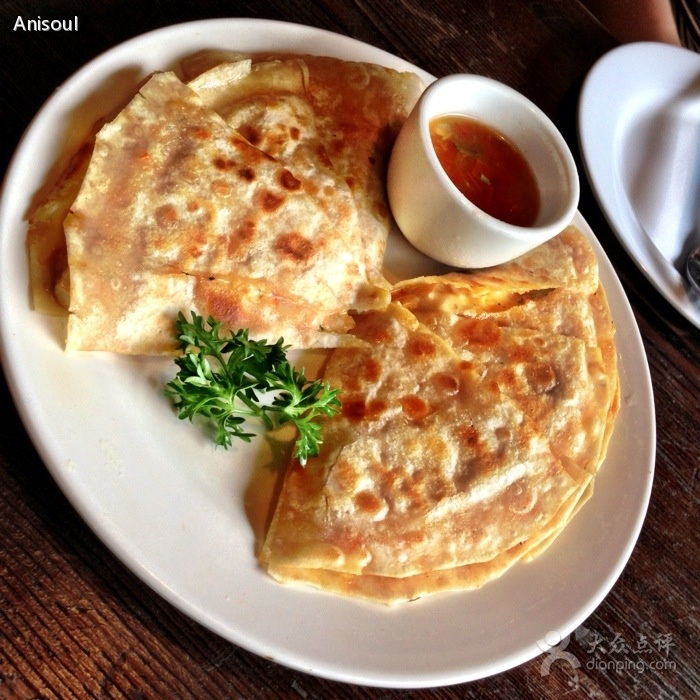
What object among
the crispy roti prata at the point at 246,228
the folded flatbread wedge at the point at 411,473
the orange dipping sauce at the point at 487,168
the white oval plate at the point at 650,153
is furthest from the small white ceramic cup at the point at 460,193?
the white oval plate at the point at 650,153

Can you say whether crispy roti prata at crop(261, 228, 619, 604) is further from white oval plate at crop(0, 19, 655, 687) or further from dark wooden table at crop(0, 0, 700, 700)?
dark wooden table at crop(0, 0, 700, 700)

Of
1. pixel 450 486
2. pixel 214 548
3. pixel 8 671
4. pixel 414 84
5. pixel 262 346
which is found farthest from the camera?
pixel 414 84

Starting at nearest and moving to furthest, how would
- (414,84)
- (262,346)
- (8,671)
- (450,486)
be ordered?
1. (8,671)
2. (262,346)
3. (450,486)
4. (414,84)

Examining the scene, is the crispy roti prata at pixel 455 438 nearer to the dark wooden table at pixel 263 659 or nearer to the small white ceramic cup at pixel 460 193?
the small white ceramic cup at pixel 460 193

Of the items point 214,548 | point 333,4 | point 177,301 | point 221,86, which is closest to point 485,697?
point 214,548

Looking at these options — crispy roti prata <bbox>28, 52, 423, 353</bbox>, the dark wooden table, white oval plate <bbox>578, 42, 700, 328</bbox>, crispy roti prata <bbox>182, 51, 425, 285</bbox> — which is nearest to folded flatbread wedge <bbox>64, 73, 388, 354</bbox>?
crispy roti prata <bbox>28, 52, 423, 353</bbox>

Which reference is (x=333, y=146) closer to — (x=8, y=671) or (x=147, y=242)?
(x=147, y=242)

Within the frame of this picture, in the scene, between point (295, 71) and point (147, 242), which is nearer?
point (147, 242)
